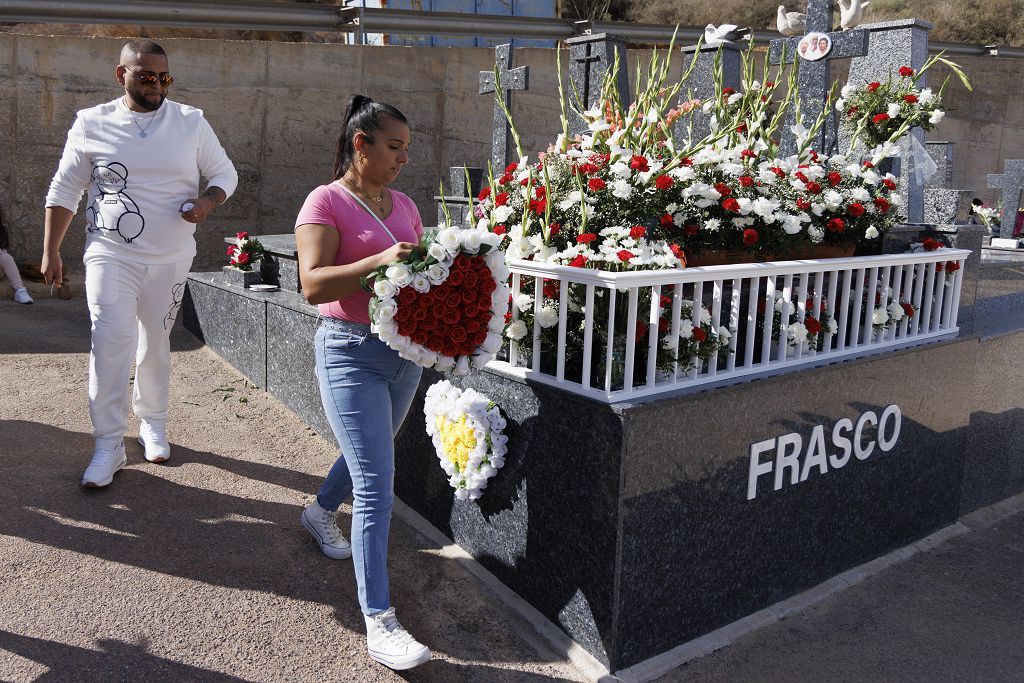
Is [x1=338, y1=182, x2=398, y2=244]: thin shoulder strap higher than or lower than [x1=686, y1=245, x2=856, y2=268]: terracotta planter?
higher

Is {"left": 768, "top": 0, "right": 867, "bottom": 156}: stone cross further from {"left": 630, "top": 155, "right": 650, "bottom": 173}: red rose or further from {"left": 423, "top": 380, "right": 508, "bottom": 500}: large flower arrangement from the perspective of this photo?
{"left": 423, "top": 380, "right": 508, "bottom": 500}: large flower arrangement

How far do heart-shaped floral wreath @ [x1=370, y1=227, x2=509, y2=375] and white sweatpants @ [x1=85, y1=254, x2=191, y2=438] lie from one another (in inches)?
64.9

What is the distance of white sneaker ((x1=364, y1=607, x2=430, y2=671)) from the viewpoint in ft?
8.94

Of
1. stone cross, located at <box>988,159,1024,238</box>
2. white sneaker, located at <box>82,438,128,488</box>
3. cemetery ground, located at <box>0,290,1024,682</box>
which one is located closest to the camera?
cemetery ground, located at <box>0,290,1024,682</box>

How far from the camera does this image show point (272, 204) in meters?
9.37

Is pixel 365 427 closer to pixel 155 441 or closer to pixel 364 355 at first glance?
pixel 364 355

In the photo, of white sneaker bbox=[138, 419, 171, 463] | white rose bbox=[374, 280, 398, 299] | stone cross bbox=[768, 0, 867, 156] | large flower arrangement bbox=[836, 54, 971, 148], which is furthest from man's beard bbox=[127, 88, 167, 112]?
large flower arrangement bbox=[836, 54, 971, 148]

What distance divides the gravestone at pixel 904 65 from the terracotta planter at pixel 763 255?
3.07 ft

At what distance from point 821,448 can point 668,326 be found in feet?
2.98

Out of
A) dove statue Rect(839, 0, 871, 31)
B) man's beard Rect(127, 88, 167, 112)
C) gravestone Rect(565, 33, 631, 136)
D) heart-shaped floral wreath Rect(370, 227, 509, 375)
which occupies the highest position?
dove statue Rect(839, 0, 871, 31)

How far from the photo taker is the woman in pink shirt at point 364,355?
2.67 metres

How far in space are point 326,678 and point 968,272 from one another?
361 centimetres

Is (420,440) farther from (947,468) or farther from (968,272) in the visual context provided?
(968,272)

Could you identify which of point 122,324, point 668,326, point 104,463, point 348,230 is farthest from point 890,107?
point 104,463
